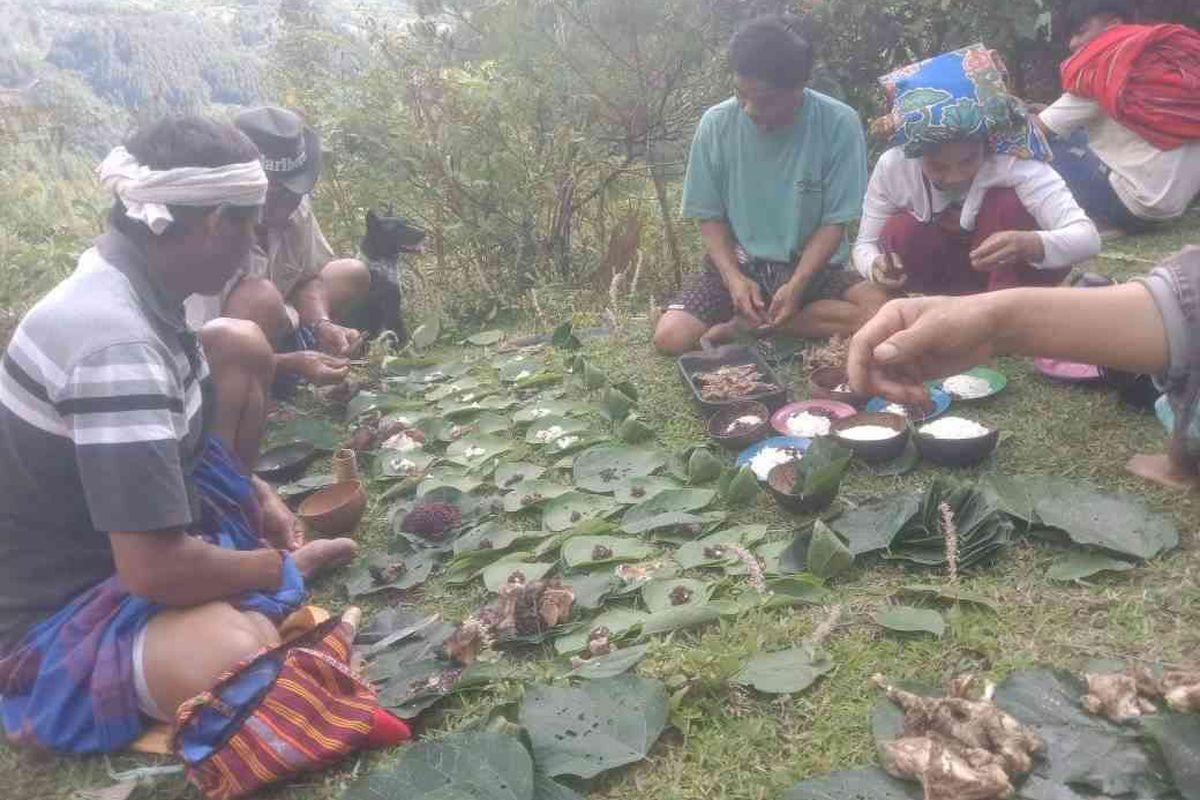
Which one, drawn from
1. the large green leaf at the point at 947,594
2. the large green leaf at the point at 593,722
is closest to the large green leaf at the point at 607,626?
the large green leaf at the point at 593,722

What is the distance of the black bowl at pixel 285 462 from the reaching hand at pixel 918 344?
200 cm

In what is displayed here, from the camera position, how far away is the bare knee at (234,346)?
8.52ft

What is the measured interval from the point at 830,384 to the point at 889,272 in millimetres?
481

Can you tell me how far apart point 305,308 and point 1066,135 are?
11.8 ft

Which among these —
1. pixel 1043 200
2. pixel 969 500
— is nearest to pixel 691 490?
pixel 969 500

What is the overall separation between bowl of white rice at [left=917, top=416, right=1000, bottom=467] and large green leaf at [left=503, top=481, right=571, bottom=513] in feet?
3.32

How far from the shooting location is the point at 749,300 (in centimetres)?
346

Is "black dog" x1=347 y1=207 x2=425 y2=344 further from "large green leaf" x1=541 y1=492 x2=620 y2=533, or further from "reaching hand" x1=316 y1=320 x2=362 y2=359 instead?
"large green leaf" x1=541 y1=492 x2=620 y2=533

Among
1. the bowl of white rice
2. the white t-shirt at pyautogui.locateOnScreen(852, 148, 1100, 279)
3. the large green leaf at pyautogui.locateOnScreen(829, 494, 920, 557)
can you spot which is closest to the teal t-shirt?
the white t-shirt at pyautogui.locateOnScreen(852, 148, 1100, 279)

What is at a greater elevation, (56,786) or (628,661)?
(628,661)

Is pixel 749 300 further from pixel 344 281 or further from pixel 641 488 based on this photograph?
pixel 344 281

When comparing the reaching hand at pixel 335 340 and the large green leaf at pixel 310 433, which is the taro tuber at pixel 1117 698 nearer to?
the large green leaf at pixel 310 433

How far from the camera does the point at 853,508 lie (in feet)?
7.56

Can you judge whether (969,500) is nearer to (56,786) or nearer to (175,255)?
(175,255)
